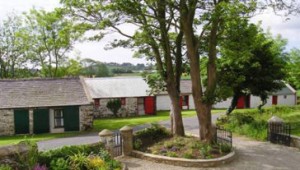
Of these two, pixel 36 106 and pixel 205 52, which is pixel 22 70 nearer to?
pixel 36 106

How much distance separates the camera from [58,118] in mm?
32344

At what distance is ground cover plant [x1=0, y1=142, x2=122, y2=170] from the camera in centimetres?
1341

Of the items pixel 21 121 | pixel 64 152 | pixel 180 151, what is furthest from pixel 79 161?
pixel 21 121

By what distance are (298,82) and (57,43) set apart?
32.1 meters

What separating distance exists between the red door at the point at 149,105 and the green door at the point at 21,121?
50.7 ft

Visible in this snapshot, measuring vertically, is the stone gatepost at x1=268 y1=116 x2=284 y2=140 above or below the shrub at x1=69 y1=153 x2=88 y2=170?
above

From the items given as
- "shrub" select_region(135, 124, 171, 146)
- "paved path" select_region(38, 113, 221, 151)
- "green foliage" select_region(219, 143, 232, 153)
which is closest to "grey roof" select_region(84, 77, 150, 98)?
"paved path" select_region(38, 113, 221, 151)

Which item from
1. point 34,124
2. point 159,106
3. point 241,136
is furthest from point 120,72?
point 241,136

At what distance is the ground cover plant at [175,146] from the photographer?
17891 mm

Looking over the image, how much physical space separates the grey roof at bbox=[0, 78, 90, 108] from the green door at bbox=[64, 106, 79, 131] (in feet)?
1.74

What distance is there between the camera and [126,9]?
18391 mm

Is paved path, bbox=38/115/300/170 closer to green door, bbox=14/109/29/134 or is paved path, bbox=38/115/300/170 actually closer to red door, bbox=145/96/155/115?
green door, bbox=14/109/29/134

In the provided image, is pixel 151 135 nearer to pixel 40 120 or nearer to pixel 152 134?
pixel 152 134

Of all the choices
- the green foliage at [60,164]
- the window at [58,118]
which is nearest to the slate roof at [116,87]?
the window at [58,118]
